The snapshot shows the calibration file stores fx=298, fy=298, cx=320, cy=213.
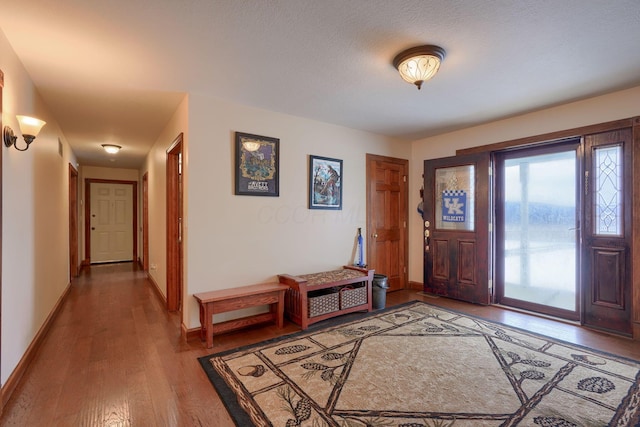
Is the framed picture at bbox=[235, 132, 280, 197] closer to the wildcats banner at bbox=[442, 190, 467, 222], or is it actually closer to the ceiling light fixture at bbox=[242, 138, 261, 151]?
the ceiling light fixture at bbox=[242, 138, 261, 151]

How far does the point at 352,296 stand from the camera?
3697mm

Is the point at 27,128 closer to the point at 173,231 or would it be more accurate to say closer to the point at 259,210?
the point at 173,231

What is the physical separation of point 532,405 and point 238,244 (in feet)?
9.29

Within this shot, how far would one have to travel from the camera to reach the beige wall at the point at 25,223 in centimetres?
212

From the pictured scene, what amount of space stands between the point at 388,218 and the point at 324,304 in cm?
205

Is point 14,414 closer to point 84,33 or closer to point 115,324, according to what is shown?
point 115,324

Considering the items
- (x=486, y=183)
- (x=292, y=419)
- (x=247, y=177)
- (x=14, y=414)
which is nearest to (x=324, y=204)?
(x=247, y=177)

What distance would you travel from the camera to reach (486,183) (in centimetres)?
412

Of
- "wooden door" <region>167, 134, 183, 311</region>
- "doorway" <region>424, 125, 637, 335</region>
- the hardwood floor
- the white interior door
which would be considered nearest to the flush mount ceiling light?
"doorway" <region>424, 125, 637, 335</region>

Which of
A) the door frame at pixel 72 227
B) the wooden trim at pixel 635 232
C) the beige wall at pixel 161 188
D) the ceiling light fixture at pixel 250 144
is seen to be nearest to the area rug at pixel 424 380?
the wooden trim at pixel 635 232

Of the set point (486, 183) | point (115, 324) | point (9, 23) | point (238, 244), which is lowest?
point (115, 324)

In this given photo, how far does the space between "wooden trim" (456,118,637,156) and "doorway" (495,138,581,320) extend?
A: 0.16 metres

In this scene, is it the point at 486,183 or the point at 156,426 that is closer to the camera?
the point at 156,426

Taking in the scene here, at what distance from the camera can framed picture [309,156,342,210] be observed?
3942mm
